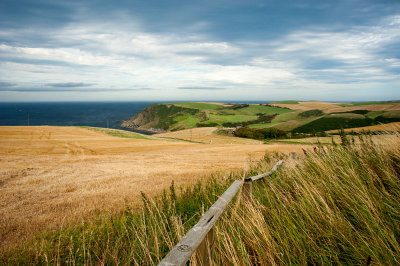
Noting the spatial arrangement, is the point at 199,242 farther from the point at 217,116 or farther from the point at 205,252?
the point at 217,116

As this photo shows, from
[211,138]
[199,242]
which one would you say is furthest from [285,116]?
[199,242]

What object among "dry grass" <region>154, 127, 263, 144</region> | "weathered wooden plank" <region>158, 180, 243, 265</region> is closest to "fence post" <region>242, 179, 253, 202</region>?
"weathered wooden plank" <region>158, 180, 243, 265</region>

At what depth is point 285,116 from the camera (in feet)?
403

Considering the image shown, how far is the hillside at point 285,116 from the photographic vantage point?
83125 mm

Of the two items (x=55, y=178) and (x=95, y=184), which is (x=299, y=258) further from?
(x=55, y=178)

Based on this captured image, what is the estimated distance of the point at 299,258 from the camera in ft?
7.22

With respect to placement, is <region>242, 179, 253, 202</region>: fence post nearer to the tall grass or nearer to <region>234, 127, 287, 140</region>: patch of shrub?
the tall grass

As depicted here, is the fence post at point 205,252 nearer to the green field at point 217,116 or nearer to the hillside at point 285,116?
the hillside at point 285,116

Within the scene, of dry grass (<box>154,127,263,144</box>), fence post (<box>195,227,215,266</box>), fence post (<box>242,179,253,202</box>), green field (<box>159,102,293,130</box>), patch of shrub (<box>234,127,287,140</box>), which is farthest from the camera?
green field (<box>159,102,293,130</box>)

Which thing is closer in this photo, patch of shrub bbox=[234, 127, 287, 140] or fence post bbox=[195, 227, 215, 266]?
fence post bbox=[195, 227, 215, 266]

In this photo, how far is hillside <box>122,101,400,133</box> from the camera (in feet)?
273

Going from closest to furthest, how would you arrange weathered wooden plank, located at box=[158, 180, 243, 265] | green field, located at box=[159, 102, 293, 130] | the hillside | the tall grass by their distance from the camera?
weathered wooden plank, located at box=[158, 180, 243, 265], the tall grass, the hillside, green field, located at box=[159, 102, 293, 130]

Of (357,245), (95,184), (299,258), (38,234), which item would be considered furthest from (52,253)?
(95,184)

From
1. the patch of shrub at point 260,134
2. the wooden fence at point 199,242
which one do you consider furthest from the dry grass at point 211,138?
the wooden fence at point 199,242
